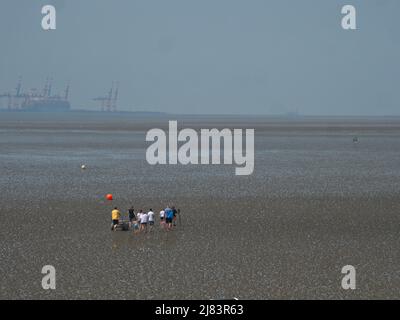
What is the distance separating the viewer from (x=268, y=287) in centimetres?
2706

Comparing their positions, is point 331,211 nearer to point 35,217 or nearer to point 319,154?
point 35,217

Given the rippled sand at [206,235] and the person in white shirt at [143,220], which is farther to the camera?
the person in white shirt at [143,220]

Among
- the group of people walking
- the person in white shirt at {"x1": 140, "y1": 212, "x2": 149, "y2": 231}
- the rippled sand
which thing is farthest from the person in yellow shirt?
the person in white shirt at {"x1": 140, "y1": 212, "x2": 149, "y2": 231}

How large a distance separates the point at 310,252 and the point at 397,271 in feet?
15.1

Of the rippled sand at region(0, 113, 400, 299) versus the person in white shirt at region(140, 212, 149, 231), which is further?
the person in white shirt at region(140, 212, 149, 231)

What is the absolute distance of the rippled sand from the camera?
2730 cm

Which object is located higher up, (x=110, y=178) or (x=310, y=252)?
(x=110, y=178)

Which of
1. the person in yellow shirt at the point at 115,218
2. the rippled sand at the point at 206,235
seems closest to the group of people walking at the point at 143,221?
the person in yellow shirt at the point at 115,218

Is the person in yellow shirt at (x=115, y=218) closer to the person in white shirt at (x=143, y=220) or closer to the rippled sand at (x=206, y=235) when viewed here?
the rippled sand at (x=206, y=235)

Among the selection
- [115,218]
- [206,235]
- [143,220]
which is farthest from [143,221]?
[206,235]

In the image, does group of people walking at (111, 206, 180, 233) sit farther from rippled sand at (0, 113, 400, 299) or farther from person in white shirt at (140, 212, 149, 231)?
rippled sand at (0, 113, 400, 299)

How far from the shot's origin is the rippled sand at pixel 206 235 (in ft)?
89.6
